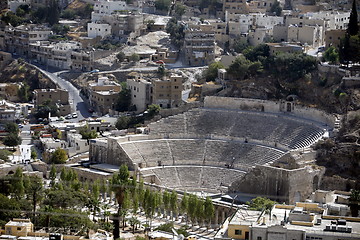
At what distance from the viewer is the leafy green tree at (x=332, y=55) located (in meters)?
70.9

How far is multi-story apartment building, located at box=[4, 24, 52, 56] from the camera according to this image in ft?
316

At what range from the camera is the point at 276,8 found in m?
97.3

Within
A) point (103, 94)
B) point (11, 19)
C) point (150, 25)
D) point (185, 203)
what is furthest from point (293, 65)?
point (11, 19)

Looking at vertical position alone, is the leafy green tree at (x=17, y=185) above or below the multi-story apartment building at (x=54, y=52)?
below

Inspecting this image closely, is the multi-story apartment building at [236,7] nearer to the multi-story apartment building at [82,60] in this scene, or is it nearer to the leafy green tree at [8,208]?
the multi-story apartment building at [82,60]

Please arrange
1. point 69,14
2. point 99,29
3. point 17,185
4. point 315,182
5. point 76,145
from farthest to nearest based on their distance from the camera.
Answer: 1. point 69,14
2. point 99,29
3. point 76,145
4. point 315,182
5. point 17,185

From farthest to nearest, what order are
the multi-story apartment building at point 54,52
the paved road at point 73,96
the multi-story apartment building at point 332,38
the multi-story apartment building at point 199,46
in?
the multi-story apartment building at point 54,52, the multi-story apartment building at point 199,46, the paved road at point 73,96, the multi-story apartment building at point 332,38

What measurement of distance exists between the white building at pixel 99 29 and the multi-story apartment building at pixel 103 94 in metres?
11.6

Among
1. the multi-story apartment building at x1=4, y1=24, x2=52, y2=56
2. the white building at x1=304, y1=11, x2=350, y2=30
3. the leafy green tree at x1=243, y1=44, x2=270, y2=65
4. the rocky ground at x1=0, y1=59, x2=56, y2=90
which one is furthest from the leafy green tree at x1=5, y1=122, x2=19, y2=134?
the white building at x1=304, y1=11, x2=350, y2=30

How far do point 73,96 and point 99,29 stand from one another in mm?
11786

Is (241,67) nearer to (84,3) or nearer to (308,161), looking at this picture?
(308,161)

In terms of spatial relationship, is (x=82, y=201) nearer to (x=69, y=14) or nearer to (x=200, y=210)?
(x=200, y=210)

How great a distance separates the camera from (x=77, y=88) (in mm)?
86500

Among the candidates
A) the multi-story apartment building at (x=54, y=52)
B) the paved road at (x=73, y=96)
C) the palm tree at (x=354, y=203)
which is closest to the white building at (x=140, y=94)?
the paved road at (x=73, y=96)
